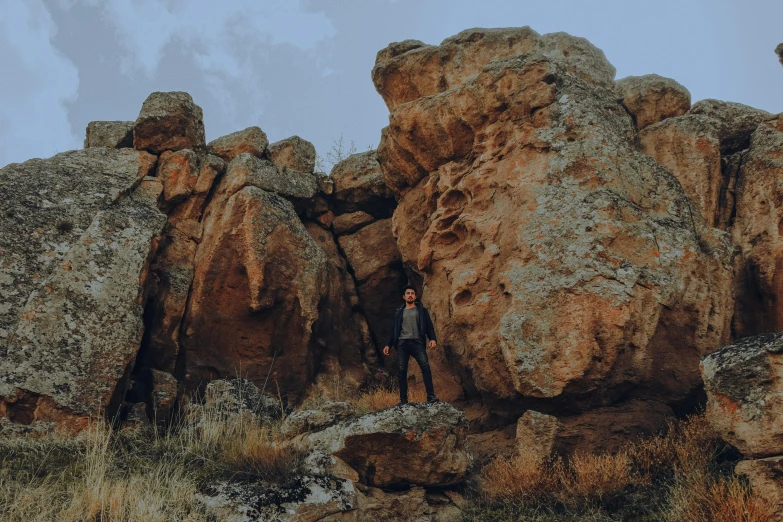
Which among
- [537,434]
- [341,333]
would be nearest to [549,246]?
[537,434]

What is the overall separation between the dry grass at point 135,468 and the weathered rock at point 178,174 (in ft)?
15.2

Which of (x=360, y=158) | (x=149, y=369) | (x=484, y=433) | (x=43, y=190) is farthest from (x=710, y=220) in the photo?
(x=43, y=190)

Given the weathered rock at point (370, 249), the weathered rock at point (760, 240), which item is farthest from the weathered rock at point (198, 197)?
the weathered rock at point (760, 240)

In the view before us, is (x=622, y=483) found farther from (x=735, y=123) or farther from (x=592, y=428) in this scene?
(x=735, y=123)

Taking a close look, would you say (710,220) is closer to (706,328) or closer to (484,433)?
(706,328)

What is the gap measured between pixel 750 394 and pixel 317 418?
15.4 feet

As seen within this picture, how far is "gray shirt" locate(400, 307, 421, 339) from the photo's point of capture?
978cm

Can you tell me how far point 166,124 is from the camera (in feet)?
44.5

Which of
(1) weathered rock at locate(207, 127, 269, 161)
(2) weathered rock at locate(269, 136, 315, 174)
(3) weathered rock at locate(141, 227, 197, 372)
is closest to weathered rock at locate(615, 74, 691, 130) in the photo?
(2) weathered rock at locate(269, 136, 315, 174)

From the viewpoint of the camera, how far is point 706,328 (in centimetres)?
949

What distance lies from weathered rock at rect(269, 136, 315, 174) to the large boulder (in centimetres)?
257

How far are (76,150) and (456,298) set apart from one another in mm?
7278

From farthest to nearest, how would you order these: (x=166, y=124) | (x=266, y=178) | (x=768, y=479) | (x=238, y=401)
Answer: (x=166, y=124) < (x=266, y=178) < (x=238, y=401) < (x=768, y=479)

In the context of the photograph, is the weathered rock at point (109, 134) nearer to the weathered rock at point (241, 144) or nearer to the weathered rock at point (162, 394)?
the weathered rock at point (241, 144)
